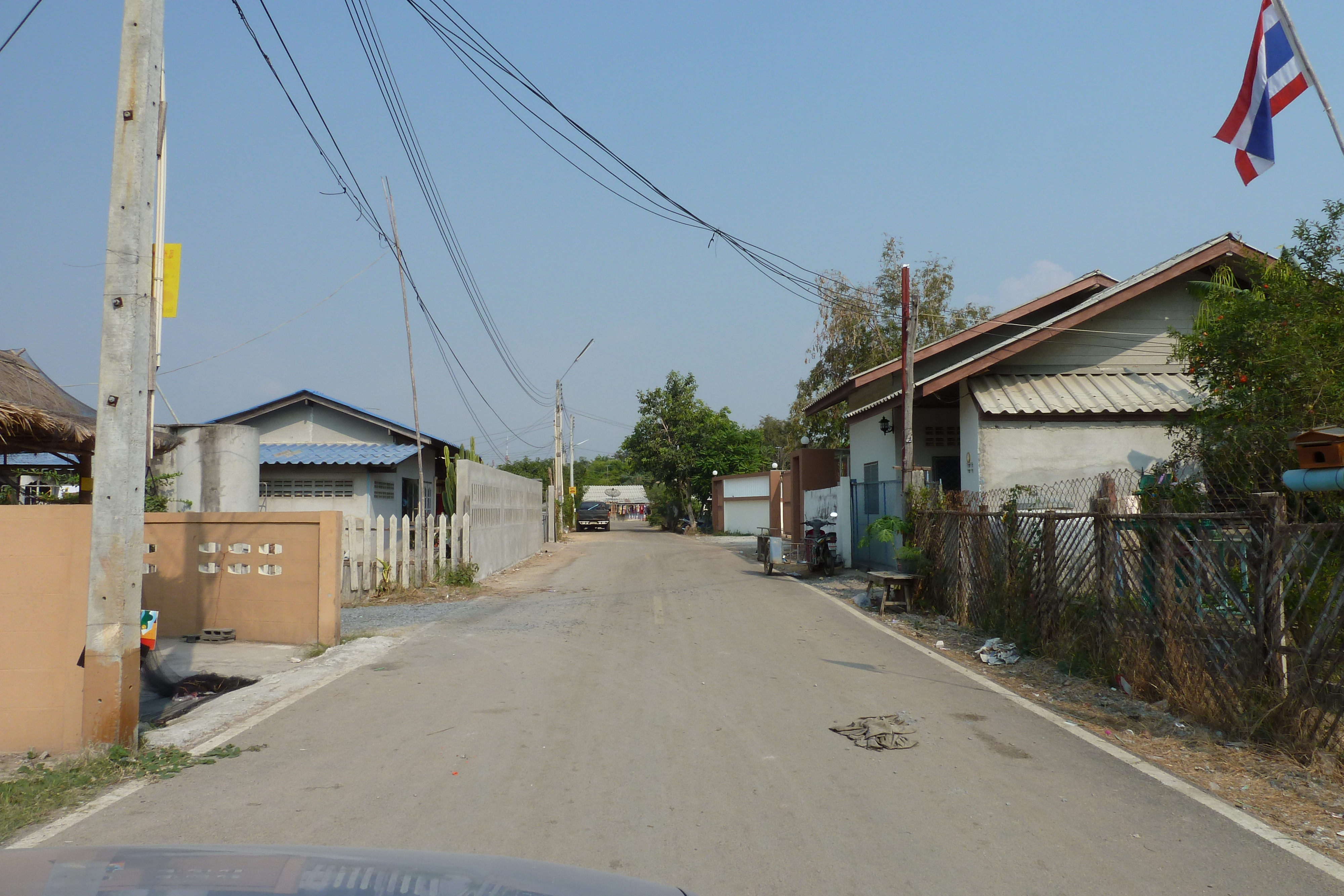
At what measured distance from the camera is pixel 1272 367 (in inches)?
327

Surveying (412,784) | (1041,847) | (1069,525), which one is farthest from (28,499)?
(1041,847)

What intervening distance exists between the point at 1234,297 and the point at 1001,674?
483 centimetres

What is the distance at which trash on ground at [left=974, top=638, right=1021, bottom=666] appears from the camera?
9844mm

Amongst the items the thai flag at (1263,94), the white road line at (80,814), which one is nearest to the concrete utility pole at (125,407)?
the white road line at (80,814)

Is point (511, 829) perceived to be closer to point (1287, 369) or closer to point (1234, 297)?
point (1287, 369)

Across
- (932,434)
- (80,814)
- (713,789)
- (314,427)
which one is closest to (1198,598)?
(713,789)

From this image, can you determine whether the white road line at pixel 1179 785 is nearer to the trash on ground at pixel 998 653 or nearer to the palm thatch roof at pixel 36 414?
the trash on ground at pixel 998 653

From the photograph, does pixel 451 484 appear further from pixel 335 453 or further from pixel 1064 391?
pixel 1064 391

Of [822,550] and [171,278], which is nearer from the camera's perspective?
[171,278]

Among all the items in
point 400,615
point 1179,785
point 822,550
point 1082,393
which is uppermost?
point 1082,393

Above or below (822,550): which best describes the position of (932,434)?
above

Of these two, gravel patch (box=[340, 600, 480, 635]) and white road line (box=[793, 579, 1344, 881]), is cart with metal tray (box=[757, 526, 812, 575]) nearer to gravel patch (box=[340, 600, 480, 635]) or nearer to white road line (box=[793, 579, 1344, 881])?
gravel patch (box=[340, 600, 480, 635])

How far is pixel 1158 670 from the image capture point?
7.59 m

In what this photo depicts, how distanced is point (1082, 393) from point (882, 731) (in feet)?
40.8
